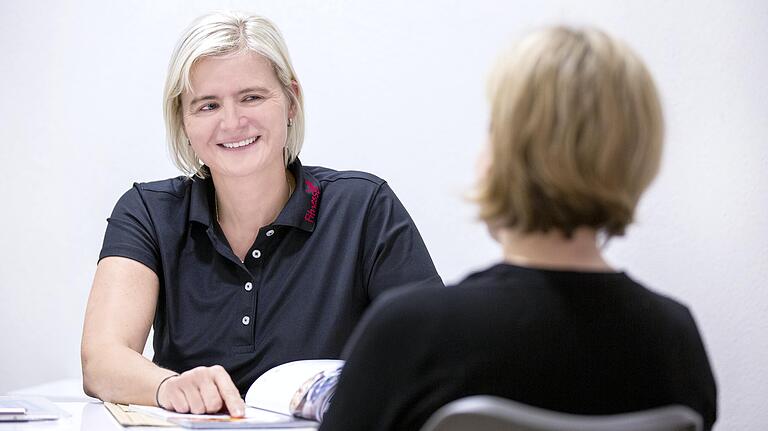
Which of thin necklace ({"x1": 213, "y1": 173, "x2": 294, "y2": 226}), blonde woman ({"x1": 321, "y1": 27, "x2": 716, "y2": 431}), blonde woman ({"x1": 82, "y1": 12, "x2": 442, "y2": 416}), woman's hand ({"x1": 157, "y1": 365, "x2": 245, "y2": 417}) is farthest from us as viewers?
thin necklace ({"x1": 213, "y1": 173, "x2": 294, "y2": 226})

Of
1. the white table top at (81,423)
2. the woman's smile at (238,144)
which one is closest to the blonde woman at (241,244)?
the woman's smile at (238,144)

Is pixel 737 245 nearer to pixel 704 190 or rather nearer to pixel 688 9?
pixel 704 190

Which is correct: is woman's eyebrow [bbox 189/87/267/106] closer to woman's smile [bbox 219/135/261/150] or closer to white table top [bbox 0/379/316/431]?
woman's smile [bbox 219/135/261/150]

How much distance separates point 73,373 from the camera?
297 centimetres

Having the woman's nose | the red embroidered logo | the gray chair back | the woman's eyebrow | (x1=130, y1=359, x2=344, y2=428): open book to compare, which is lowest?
(x1=130, y1=359, x2=344, y2=428): open book

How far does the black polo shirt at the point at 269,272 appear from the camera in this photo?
195 centimetres

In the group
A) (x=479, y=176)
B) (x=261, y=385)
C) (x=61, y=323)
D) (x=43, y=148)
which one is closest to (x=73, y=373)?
(x=61, y=323)

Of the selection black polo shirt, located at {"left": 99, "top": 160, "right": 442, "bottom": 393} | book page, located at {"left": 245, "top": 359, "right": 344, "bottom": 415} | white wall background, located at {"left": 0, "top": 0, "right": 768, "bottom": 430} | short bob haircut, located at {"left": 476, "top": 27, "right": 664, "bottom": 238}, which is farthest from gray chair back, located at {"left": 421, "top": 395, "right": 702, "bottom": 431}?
white wall background, located at {"left": 0, "top": 0, "right": 768, "bottom": 430}

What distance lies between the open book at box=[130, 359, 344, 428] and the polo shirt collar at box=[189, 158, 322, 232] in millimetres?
499

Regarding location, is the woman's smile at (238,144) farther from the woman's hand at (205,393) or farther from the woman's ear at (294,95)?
the woman's hand at (205,393)

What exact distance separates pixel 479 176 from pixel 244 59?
1153mm

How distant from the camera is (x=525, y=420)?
77cm

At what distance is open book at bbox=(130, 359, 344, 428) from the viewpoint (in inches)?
54.7

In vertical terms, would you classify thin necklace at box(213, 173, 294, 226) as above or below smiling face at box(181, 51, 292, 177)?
below
